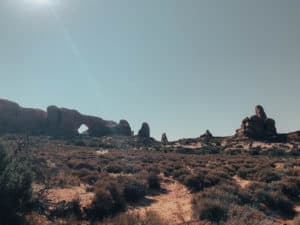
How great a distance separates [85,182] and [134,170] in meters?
5.59

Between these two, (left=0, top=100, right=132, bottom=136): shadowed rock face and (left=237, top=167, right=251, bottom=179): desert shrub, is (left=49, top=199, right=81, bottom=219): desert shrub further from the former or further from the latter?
(left=0, top=100, right=132, bottom=136): shadowed rock face

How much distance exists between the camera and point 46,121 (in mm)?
72312

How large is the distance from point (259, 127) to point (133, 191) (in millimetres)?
54140

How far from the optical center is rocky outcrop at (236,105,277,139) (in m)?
57.8

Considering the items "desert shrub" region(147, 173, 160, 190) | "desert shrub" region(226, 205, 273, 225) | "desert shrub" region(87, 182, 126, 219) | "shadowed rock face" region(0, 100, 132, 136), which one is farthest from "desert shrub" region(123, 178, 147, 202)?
"shadowed rock face" region(0, 100, 132, 136)

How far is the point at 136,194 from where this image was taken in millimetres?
12164

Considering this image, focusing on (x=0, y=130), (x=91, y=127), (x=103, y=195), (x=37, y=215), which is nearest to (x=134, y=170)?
(x=103, y=195)

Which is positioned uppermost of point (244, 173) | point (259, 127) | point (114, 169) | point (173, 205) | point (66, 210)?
point (259, 127)

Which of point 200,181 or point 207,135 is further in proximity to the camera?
point 207,135

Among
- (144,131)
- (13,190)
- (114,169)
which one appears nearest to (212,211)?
(13,190)

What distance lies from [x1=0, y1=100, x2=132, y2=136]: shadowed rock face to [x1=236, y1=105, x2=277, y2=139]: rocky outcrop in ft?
128

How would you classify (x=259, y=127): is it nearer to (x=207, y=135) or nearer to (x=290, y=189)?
(x=207, y=135)

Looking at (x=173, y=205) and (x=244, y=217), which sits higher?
(x=244, y=217)

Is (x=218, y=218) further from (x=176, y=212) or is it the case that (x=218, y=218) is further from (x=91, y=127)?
(x=91, y=127)
